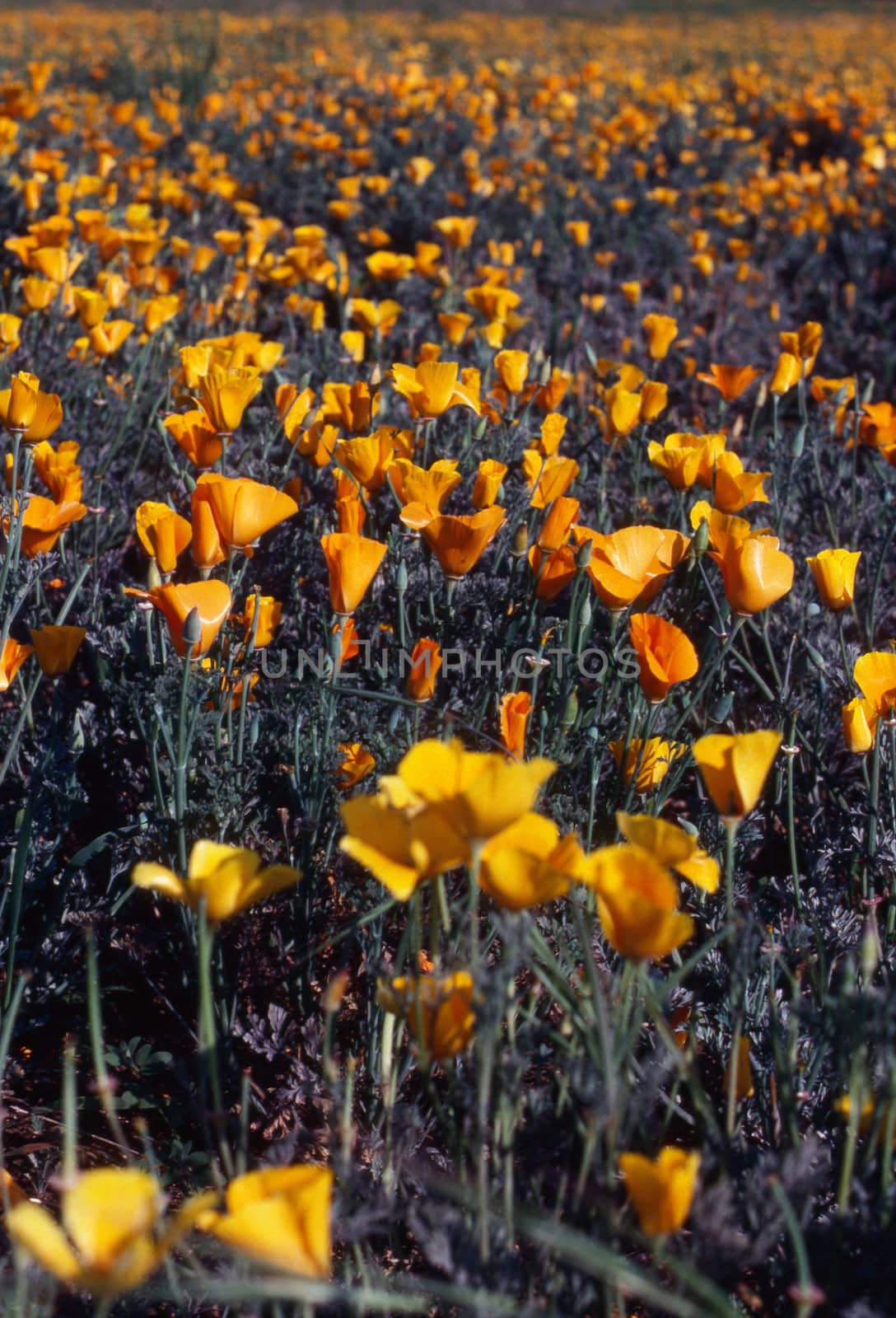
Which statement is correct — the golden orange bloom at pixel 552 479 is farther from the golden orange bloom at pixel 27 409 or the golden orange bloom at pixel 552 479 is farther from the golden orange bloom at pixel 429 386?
the golden orange bloom at pixel 27 409

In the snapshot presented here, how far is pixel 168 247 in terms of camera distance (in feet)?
15.6

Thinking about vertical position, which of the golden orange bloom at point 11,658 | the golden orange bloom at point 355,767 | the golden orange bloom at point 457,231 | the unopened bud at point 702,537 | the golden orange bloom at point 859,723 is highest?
the golden orange bloom at point 457,231

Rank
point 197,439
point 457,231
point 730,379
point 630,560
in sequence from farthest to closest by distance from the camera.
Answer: point 457,231 < point 730,379 < point 197,439 < point 630,560

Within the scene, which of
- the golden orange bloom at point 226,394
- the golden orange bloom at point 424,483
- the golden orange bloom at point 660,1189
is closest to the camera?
the golden orange bloom at point 660,1189

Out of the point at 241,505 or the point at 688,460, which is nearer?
the point at 241,505

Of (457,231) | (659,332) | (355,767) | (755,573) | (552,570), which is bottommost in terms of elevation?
(355,767)

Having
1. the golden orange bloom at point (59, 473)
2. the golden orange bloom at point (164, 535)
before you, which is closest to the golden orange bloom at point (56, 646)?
the golden orange bloom at point (164, 535)

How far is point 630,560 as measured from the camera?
1.79 m

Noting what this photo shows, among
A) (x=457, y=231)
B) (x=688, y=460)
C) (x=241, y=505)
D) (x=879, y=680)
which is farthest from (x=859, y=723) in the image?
(x=457, y=231)

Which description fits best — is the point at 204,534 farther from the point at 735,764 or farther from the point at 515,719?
the point at 735,764

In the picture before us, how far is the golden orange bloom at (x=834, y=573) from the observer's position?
1.87 meters

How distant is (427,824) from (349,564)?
2.25 ft

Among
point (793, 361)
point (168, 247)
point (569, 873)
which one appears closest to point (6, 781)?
point (569, 873)

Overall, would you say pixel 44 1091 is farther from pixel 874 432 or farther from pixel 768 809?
pixel 874 432
